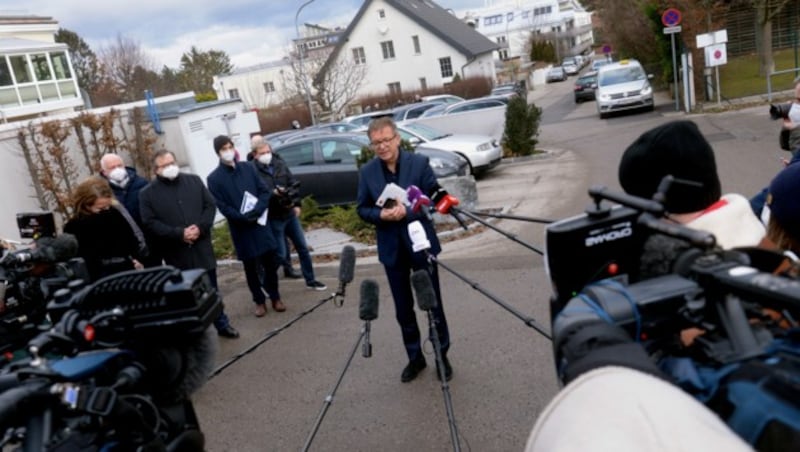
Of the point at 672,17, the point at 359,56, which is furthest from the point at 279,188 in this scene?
the point at 359,56

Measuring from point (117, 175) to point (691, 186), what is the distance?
18.8 feet

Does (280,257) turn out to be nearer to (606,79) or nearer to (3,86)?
(606,79)

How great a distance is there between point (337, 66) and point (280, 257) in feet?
116

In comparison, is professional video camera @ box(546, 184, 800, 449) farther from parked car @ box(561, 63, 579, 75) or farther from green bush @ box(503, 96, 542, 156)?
parked car @ box(561, 63, 579, 75)

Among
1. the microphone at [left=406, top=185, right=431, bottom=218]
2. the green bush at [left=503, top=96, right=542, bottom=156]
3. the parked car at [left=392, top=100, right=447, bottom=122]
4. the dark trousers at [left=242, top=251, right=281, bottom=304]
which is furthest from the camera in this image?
the parked car at [left=392, top=100, right=447, bottom=122]

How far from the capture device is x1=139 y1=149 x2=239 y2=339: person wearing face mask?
5859mm

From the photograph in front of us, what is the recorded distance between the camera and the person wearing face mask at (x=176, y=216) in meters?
5.86

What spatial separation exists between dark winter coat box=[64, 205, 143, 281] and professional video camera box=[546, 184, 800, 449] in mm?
4772

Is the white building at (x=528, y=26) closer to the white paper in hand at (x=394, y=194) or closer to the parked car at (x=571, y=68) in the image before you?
the parked car at (x=571, y=68)

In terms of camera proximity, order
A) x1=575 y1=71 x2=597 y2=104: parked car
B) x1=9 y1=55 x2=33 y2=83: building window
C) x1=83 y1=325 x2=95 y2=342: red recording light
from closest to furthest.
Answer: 1. x1=83 y1=325 x2=95 y2=342: red recording light
2. x1=9 y1=55 x2=33 y2=83: building window
3. x1=575 y1=71 x2=597 y2=104: parked car

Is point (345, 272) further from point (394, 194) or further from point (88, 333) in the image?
point (88, 333)

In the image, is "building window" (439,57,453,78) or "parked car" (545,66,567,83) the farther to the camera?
"parked car" (545,66,567,83)

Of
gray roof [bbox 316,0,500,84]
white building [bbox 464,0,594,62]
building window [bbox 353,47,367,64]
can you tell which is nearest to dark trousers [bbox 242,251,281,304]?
gray roof [bbox 316,0,500,84]

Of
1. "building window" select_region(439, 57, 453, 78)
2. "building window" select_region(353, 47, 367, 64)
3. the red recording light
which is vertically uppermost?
"building window" select_region(353, 47, 367, 64)
